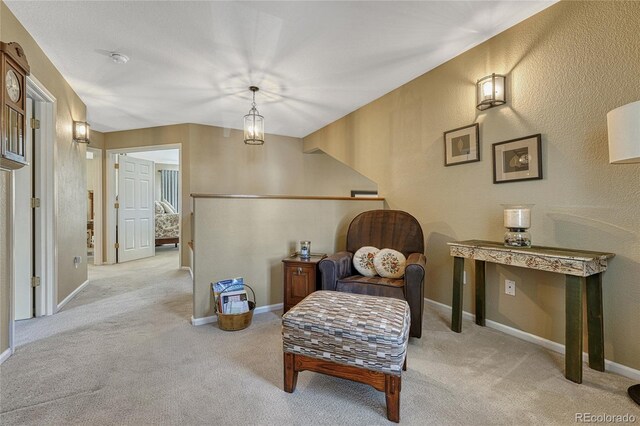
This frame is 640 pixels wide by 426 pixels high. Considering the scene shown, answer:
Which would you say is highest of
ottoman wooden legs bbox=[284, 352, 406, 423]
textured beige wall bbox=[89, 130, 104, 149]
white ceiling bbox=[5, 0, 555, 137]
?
white ceiling bbox=[5, 0, 555, 137]

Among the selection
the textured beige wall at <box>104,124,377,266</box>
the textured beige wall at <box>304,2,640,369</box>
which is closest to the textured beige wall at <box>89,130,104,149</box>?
the textured beige wall at <box>104,124,377,266</box>

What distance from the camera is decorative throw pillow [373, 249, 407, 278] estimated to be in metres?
2.49

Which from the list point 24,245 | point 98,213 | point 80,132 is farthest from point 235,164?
point 24,245

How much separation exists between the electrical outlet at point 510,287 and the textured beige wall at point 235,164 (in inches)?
158

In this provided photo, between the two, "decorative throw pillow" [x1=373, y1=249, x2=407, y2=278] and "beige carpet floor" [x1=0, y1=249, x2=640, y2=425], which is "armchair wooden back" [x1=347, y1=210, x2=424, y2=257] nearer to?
"decorative throw pillow" [x1=373, y1=249, x2=407, y2=278]

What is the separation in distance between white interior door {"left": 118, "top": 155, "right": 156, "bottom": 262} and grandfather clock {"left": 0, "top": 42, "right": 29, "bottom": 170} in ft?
12.9

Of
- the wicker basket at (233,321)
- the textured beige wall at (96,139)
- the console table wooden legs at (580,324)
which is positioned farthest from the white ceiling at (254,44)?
the wicker basket at (233,321)

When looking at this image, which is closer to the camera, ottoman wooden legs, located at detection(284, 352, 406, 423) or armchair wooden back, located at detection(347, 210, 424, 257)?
ottoman wooden legs, located at detection(284, 352, 406, 423)

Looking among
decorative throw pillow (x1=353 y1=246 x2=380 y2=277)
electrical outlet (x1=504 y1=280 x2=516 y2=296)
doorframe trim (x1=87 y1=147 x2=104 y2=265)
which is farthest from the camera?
doorframe trim (x1=87 y1=147 x2=104 y2=265)

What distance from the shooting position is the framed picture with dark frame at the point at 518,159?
2.20 m

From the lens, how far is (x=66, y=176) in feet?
10.6

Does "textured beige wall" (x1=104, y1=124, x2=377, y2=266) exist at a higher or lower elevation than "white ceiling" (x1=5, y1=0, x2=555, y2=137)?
lower

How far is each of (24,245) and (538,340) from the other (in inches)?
173

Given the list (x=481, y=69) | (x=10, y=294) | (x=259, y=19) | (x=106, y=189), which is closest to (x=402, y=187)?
(x=481, y=69)
